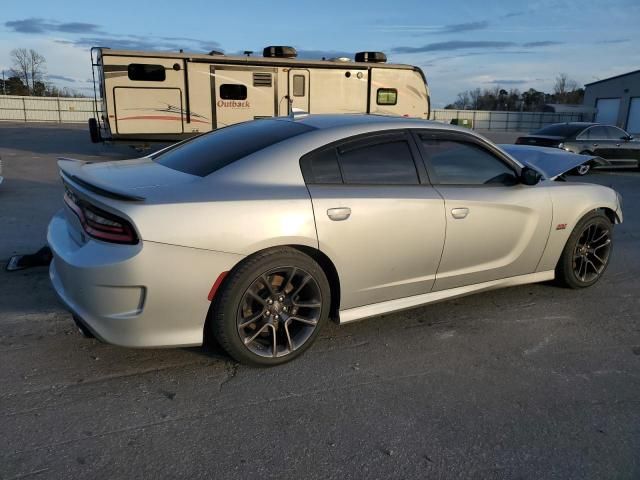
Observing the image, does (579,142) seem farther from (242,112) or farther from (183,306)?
(183,306)

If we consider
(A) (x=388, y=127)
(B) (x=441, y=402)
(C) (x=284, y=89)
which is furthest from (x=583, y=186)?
(C) (x=284, y=89)

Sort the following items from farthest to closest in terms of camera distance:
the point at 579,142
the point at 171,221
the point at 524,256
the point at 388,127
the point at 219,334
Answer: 1. the point at 579,142
2. the point at 524,256
3. the point at 388,127
4. the point at 219,334
5. the point at 171,221

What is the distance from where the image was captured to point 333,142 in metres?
3.38

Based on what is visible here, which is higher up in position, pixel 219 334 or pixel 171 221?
pixel 171 221

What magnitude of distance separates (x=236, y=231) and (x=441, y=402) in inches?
57.7

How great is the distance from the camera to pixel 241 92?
12.5 metres

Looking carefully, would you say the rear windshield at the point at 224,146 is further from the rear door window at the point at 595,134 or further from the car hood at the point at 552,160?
the rear door window at the point at 595,134

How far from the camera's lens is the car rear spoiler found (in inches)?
109

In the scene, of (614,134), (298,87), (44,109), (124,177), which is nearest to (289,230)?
(124,177)

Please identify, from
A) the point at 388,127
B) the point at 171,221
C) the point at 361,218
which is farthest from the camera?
the point at 388,127

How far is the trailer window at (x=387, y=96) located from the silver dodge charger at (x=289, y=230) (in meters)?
9.61

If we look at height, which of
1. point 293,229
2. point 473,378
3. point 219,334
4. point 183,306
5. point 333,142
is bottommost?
point 473,378

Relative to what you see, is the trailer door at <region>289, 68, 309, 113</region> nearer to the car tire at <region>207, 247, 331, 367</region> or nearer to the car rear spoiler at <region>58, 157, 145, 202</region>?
the car rear spoiler at <region>58, 157, 145, 202</region>

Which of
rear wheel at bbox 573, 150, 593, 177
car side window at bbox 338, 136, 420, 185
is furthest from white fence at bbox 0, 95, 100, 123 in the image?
car side window at bbox 338, 136, 420, 185
